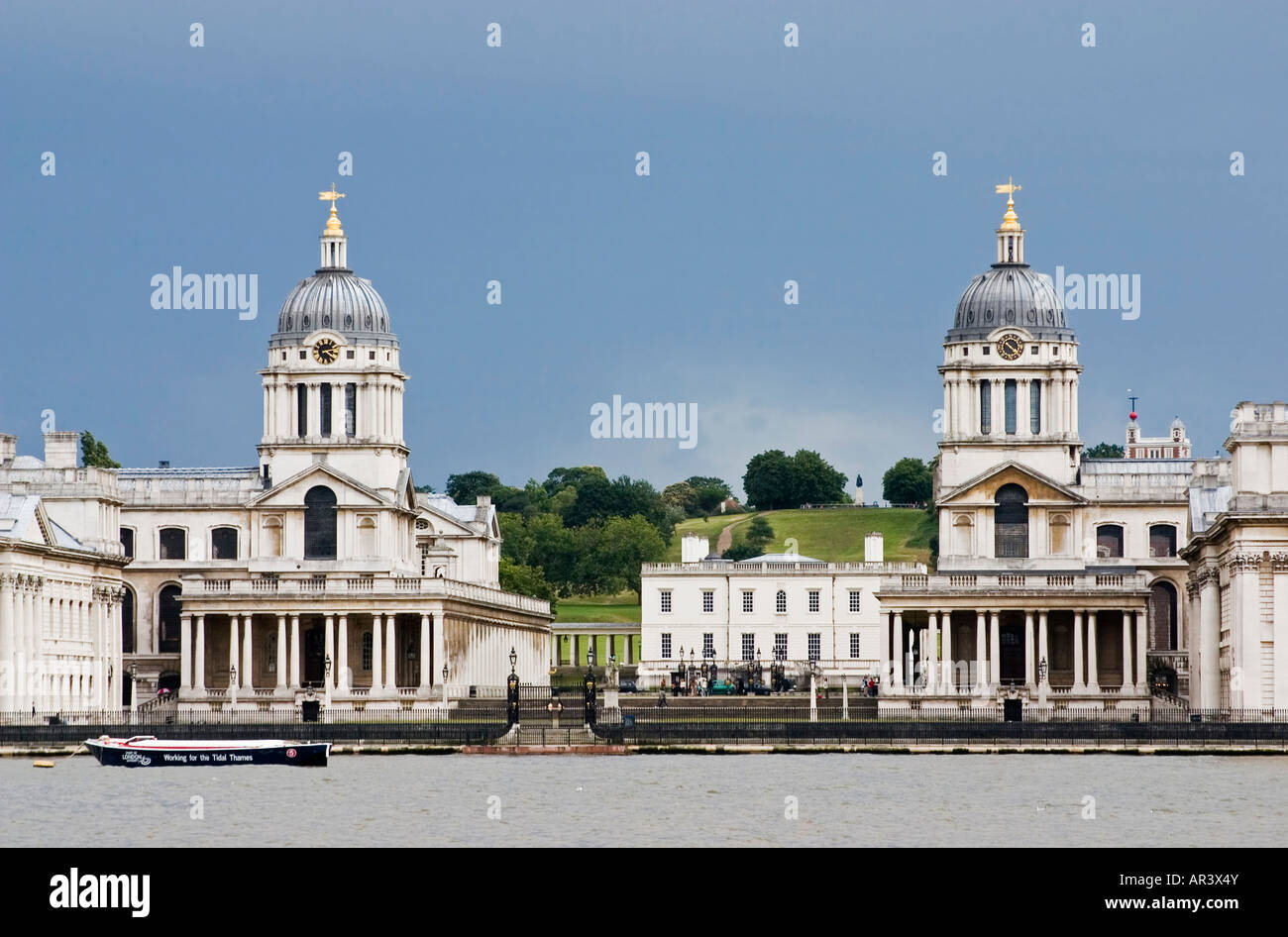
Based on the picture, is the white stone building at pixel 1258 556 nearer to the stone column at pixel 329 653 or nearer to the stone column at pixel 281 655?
the stone column at pixel 329 653

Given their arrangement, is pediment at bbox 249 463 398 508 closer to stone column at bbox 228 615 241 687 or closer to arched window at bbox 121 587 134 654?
stone column at bbox 228 615 241 687

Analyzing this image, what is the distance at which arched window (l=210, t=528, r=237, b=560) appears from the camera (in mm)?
139500

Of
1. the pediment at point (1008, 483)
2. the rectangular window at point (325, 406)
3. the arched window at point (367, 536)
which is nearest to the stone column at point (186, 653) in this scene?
A: the arched window at point (367, 536)

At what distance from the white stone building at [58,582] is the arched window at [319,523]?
393 inches

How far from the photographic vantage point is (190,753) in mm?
95688

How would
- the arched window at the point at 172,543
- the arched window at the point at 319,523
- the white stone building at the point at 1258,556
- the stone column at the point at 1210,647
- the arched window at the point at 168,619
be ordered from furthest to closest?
the arched window at the point at 172,543 < the arched window at the point at 168,619 < the arched window at the point at 319,523 < the stone column at the point at 1210,647 < the white stone building at the point at 1258,556

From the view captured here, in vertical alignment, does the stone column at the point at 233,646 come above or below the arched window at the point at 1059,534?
below

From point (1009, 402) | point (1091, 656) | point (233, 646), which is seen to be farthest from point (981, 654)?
point (233, 646)

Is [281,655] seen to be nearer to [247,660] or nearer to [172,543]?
[247,660]

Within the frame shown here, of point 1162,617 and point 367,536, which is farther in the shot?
point 367,536

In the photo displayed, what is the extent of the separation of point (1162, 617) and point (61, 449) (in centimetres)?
5131

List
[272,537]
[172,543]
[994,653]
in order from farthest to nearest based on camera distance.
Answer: [172,543]
[272,537]
[994,653]

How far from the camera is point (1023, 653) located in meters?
132

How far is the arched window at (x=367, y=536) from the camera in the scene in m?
137
